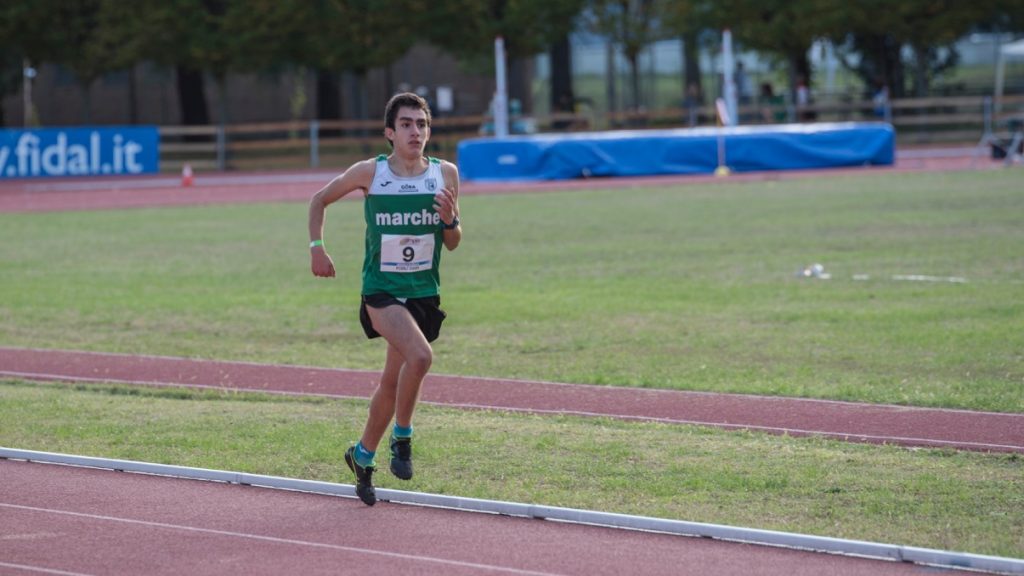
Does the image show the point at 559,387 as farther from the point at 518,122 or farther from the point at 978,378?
the point at 518,122

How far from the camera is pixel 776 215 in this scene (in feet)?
79.7

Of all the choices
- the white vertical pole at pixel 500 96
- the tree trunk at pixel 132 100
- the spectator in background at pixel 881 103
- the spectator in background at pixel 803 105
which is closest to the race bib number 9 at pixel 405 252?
the white vertical pole at pixel 500 96

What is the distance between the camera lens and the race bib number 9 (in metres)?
7.21

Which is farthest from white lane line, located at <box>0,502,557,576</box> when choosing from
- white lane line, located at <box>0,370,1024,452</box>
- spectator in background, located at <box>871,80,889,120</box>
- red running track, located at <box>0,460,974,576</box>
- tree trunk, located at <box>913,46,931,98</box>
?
tree trunk, located at <box>913,46,931,98</box>

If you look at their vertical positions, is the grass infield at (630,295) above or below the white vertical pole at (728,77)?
below

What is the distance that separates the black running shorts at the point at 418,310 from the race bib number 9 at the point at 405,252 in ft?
0.50

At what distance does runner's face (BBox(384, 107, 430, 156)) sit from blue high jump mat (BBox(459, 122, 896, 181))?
91.4ft

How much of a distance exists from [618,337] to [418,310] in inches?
237

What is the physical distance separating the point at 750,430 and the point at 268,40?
42.0 metres

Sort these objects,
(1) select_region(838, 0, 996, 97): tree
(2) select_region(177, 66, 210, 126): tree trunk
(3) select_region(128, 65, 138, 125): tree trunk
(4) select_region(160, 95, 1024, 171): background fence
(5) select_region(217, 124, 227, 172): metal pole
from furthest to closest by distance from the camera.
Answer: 1. (3) select_region(128, 65, 138, 125): tree trunk
2. (2) select_region(177, 66, 210, 126): tree trunk
3. (5) select_region(217, 124, 227, 172): metal pole
4. (1) select_region(838, 0, 996, 97): tree
5. (4) select_region(160, 95, 1024, 171): background fence

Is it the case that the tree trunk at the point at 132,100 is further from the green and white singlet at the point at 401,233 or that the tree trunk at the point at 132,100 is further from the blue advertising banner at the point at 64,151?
the green and white singlet at the point at 401,233

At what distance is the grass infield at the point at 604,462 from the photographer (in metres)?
6.86

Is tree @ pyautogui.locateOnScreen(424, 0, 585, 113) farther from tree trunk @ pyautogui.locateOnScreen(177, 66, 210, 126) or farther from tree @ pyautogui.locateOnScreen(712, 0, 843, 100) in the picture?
tree trunk @ pyautogui.locateOnScreen(177, 66, 210, 126)

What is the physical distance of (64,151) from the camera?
1571 inches
